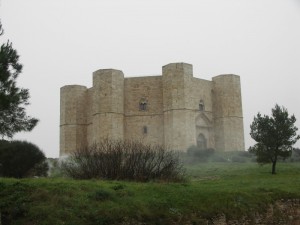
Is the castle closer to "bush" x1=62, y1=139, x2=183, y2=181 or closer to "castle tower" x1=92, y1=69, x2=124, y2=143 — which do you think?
"castle tower" x1=92, y1=69, x2=124, y2=143

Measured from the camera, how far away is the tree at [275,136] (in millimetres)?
22016

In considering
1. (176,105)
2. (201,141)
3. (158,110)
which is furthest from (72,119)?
(201,141)

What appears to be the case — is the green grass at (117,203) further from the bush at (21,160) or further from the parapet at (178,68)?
the parapet at (178,68)

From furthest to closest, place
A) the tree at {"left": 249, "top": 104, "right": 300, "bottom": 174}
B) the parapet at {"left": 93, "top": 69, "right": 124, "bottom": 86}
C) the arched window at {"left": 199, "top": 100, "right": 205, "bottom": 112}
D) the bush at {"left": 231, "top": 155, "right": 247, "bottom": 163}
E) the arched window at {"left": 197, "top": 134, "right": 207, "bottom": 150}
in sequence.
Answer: the arched window at {"left": 197, "top": 134, "right": 207, "bottom": 150} < the arched window at {"left": 199, "top": 100, "right": 205, "bottom": 112} < the parapet at {"left": 93, "top": 69, "right": 124, "bottom": 86} < the bush at {"left": 231, "top": 155, "right": 247, "bottom": 163} < the tree at {"left": 249, "top": 104, "right": 300, "bottom": 174}

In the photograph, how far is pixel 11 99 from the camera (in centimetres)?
1003

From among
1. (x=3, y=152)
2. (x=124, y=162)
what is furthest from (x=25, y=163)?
(x=124, y=162)

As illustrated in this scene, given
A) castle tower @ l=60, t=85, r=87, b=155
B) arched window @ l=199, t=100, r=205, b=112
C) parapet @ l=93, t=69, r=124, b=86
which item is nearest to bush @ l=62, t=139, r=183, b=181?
parapet @ l=93, t=69, r=124, b=86

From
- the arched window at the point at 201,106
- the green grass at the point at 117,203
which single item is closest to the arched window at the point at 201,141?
the arched window at the point at 201,106

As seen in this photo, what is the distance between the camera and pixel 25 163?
784 inches

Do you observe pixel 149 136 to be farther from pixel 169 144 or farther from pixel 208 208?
Answer: pixel 208 208

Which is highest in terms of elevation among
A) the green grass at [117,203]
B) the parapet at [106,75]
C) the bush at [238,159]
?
the parapet at [106,75]

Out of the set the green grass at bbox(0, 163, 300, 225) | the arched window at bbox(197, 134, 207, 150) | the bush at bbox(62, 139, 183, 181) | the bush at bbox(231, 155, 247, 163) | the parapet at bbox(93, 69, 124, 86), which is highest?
the parapet at bbox(93, 69, 124, 86)

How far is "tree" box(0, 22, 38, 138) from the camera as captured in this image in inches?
392

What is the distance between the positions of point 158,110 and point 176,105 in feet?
7.37
